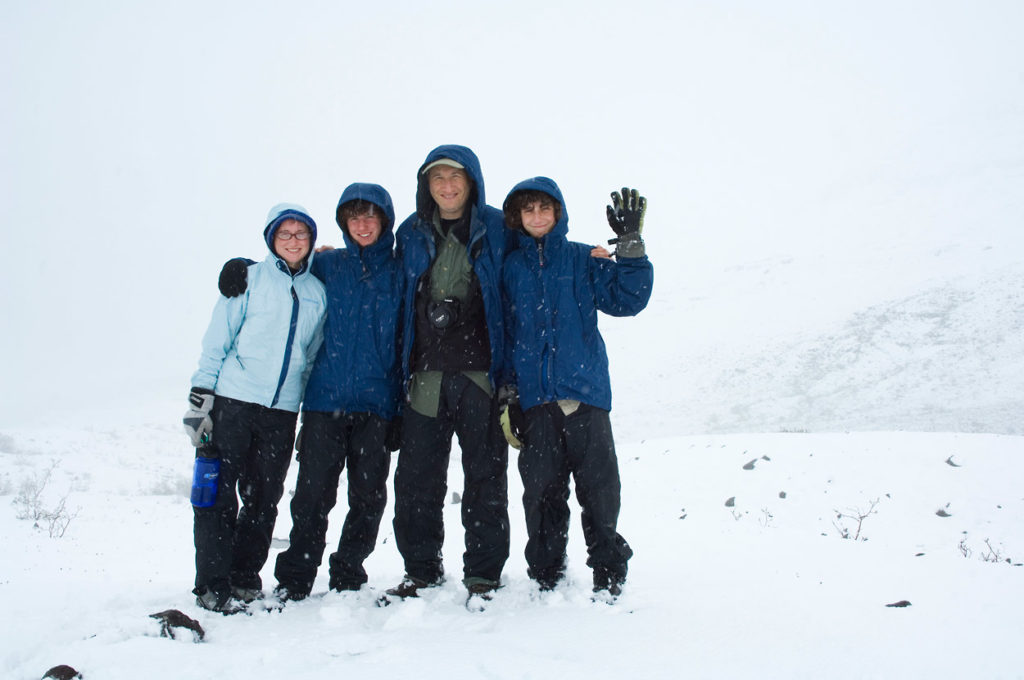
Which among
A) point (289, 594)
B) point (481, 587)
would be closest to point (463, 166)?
point (481, 587)

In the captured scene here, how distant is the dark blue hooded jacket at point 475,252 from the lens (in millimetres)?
3885

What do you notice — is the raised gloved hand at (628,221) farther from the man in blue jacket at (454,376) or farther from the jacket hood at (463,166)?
Answer: the jacket hood at (463,166)

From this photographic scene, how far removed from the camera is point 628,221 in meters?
3.81

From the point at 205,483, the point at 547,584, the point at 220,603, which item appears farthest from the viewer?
the point at 547,584

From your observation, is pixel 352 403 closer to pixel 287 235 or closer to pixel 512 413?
pixel 512 413

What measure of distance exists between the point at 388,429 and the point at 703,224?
125ft

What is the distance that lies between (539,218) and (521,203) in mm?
185

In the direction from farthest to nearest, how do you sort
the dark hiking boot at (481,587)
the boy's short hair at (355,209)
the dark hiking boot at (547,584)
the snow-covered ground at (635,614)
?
the boy's short hair at (355,209) → the dark hiking boot at (547,584) → the dark hiking boot at (481,587) → the snow-covered ground at (635,614)

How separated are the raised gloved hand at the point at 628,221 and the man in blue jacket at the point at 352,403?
1.35 metres

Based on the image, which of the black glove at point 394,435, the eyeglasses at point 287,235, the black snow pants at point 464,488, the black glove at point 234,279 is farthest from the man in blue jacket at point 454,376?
the black glove at point 234,279

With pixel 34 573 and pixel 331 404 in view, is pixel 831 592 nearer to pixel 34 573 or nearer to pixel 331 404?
pixel 331 404

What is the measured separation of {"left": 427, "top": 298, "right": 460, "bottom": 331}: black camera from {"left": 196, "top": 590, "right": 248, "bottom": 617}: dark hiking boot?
1870 mm

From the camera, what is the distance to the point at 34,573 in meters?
5.19

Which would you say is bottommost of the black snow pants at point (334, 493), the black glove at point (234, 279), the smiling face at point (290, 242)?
the black snow pants at point (334, 493)
